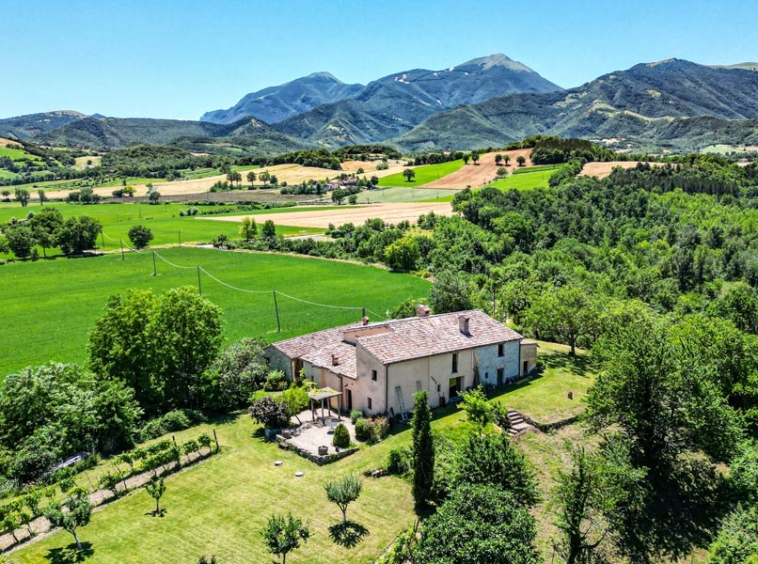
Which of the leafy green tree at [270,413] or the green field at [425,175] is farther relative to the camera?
the green field at [425,175]

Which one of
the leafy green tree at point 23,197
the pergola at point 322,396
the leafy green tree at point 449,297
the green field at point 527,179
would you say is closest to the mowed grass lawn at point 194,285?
the leafy green tree at point 449,297

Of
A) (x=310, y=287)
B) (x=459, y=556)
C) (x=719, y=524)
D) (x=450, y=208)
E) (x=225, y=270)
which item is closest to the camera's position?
(x=459, y=556)

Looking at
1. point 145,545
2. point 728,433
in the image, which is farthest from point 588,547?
point 145,545

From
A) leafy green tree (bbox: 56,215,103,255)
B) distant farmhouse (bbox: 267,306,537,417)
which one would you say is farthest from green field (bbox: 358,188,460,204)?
distant farmhouse (bbox: 267,306,537,417)

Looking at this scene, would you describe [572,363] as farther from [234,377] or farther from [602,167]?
[602,167]

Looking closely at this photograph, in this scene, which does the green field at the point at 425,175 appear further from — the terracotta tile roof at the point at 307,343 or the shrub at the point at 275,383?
the shrub at the point at 275,383

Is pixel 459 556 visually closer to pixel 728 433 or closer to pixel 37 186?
pixel 728 433

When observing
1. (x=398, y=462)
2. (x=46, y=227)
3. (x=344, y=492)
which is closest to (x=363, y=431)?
(x=398, y=462)
